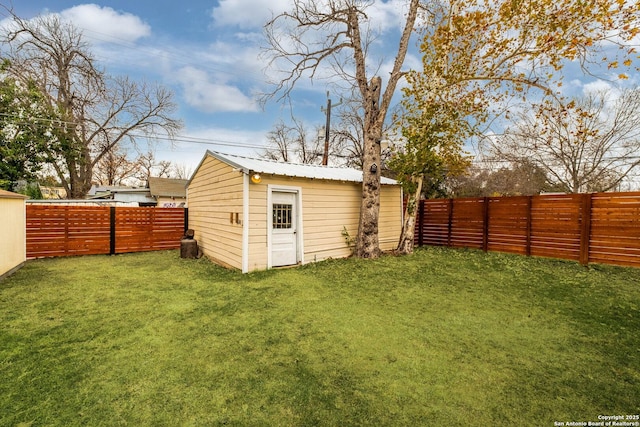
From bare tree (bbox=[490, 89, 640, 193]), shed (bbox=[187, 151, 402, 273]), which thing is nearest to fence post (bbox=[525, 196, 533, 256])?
shed (bbox=[187, 151, 402, 273])

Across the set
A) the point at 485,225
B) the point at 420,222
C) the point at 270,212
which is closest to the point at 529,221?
the point at 485,225

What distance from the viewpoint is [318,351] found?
2.86 meters

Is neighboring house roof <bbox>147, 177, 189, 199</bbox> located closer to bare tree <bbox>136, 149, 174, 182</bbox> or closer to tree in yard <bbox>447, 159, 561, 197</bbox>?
bare tree <bbox>136, 149, 174, 182</bbox>

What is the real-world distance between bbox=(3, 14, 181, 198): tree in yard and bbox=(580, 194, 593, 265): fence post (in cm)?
2022

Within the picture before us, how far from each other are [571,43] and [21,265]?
1361cm

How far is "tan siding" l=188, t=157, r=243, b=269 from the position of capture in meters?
6.37

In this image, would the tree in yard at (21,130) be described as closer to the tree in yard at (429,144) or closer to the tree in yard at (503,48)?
the tree in yard at (429,144)

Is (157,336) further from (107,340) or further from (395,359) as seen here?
(395,359)

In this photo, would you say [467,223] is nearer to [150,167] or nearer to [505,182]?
[505,182]

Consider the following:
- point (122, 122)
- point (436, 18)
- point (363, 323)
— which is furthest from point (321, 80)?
point (122, 122)

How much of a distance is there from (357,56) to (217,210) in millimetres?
5742

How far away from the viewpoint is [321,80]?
8.80 metres

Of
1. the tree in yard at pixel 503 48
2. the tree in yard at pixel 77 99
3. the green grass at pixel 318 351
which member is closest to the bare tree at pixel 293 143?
the tree in yard at pixel 77 99

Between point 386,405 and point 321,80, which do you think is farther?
point 321,80
